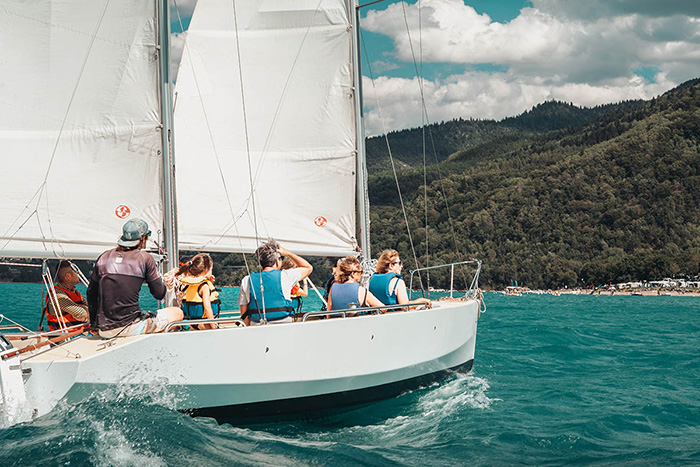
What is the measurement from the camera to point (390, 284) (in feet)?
25.5

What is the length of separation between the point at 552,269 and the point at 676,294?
78.2 ft

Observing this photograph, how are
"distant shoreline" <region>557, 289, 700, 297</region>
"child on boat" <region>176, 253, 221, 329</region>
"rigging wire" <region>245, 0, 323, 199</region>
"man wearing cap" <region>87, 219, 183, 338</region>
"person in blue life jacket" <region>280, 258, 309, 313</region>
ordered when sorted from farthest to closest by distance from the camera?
"distant shoreline" <region>557, 289, 700, 297</region>
"rigging wire" <region>245, 0, 323, 199</region>
"person in blue life jacket" <region>280, 258, 309, 313</region>
"child on boat" <region>176, 253, 221, 329</region>
"man wearing cap" <region>87, 219, 183, 338</region>

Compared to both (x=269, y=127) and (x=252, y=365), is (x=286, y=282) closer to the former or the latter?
(x=252, y=365)

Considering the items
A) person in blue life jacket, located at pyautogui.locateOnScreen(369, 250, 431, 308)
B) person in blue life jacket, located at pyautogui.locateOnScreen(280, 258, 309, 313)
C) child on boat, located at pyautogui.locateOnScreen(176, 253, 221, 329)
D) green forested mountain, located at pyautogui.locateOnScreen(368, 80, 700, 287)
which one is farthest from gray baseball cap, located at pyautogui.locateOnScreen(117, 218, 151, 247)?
green forested mountain, located at pyautogui.locateOnScreen(368, 80, 700, 287)

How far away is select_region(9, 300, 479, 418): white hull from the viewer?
5211mm

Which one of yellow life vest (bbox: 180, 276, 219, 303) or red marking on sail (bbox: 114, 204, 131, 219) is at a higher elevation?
red marking on sail (bbox: 114, 204, 131, 219)

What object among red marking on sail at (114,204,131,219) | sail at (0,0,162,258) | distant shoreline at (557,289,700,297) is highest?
sail at (0,0,162,258)

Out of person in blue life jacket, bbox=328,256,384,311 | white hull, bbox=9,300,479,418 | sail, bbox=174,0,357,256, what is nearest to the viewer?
white hull, bbox=9,300,479,418

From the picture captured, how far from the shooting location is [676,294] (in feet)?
312

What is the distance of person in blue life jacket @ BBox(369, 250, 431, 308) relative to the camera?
7762 millimetres

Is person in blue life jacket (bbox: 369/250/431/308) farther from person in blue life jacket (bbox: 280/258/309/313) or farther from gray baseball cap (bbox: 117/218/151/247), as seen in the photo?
gray baseball cap (bbox: 117/218/151/247)

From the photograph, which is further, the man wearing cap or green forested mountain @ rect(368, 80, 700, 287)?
green forested mountain @ rect(368, 80, 700, 287)

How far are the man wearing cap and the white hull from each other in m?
0.20

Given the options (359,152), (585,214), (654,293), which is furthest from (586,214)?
(359,152)
